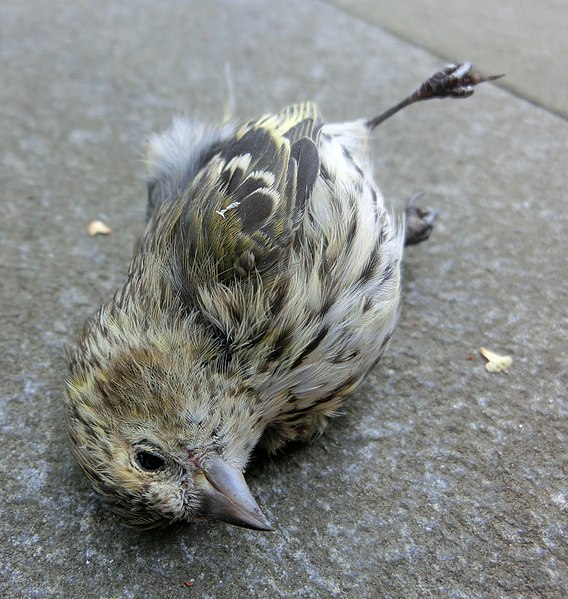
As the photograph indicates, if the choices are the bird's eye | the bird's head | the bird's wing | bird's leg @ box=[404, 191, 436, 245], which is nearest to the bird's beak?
the bird's head

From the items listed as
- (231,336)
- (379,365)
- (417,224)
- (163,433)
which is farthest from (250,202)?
(417,224)

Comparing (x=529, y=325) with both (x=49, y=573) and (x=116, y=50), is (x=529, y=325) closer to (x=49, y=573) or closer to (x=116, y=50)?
(x=49, y=573)

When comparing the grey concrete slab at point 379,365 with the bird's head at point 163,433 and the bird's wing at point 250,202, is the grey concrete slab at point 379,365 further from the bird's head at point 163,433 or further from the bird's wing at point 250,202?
the bird's wing at point 250,202

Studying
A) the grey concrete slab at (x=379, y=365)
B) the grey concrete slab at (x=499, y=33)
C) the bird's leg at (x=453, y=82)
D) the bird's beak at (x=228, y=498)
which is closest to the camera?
the bird's beak at (x=228, y=498)

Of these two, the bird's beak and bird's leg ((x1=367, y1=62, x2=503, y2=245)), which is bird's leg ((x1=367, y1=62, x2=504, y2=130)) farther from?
the bird's beak

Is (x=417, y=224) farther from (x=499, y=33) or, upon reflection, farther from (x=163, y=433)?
(x=499, y=33)

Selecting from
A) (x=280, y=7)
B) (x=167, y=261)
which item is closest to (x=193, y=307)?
(x=167, y=261)

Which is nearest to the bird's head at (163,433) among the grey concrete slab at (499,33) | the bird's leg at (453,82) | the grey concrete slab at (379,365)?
the grey concrete slab at (379,365)
